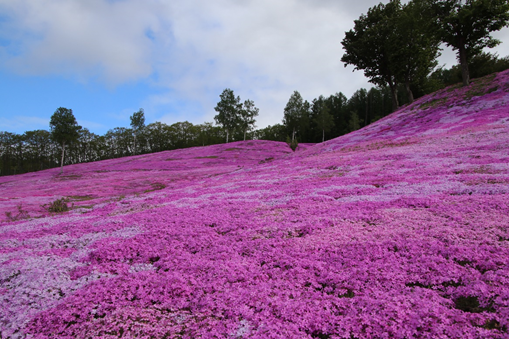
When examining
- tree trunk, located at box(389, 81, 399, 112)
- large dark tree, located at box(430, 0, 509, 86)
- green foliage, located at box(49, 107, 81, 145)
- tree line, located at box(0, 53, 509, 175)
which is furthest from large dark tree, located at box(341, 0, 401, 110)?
green foliage, located at box(49, 107, 81, 145)

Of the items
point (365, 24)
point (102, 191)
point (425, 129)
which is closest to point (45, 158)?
point (102, 191)

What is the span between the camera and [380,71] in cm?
4803

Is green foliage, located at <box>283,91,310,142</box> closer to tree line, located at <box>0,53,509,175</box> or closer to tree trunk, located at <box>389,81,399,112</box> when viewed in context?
tree line, located at <box>0,53,509,175</box>

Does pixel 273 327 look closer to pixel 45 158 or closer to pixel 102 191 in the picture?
pixel 102 191

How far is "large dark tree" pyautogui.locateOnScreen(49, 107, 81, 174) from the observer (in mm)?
46219

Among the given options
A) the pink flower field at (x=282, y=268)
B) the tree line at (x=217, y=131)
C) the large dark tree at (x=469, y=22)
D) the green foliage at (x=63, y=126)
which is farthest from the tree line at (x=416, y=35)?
the green foliage at (x=63, y=126)

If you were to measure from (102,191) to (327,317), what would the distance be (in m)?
24.9

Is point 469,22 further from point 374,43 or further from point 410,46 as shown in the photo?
point 374,43

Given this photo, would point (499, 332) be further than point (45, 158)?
No

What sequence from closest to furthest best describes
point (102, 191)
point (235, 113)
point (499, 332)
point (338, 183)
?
point (499, 332)
point (338, 183)
point (102, 191)
point (235, 113)

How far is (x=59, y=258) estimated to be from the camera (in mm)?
6289

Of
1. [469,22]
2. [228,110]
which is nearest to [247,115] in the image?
[228,110]

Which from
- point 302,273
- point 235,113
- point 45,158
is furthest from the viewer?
point 45,158

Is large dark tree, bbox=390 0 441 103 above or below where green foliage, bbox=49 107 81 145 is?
above
